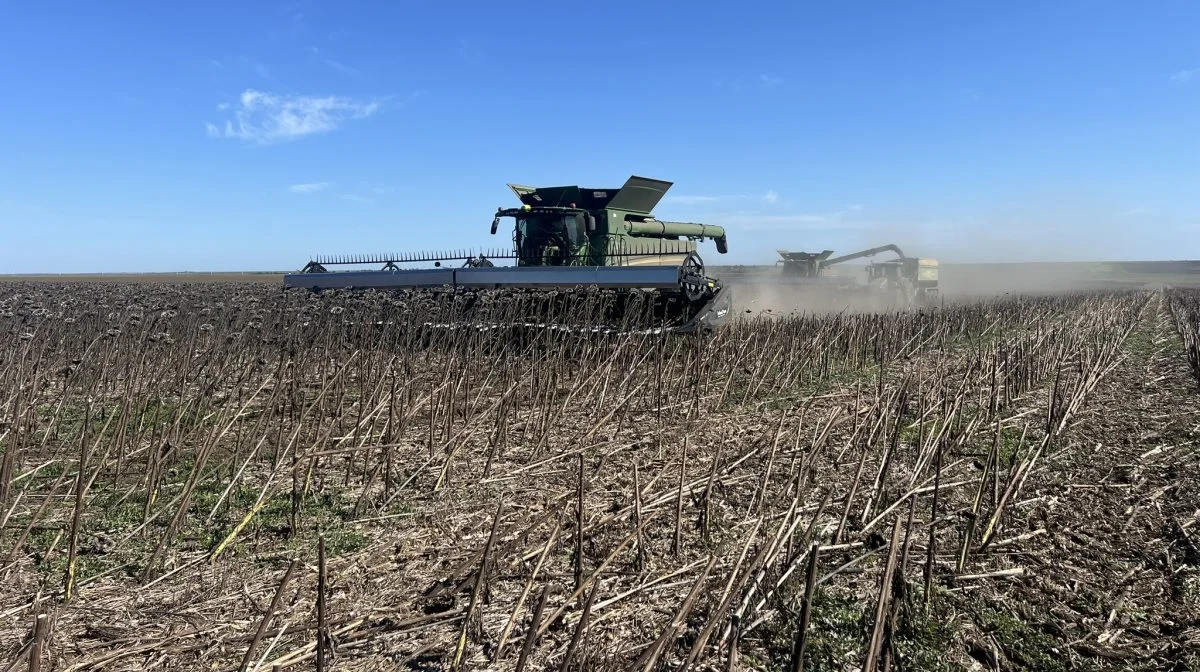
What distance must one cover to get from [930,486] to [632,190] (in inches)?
390

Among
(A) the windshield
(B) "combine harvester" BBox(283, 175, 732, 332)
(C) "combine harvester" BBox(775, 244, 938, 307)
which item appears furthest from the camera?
(C) "combine harvester" BBox(775, 244, 938, 307)

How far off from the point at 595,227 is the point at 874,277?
483 inches

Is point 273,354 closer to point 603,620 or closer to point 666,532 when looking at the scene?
point 666,532

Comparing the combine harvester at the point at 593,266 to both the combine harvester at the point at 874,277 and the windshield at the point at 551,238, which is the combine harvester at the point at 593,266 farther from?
the combine harvester at the point at 874,277

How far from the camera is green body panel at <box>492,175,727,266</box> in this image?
12.2m

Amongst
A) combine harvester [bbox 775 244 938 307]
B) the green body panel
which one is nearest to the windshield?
the green body panel

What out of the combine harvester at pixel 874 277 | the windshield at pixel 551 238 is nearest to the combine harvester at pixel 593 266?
the windshield at pixel 551 238

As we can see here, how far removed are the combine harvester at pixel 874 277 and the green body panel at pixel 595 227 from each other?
238 inches

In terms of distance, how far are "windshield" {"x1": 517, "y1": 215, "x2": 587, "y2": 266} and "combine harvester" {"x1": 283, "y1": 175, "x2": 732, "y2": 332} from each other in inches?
0.6

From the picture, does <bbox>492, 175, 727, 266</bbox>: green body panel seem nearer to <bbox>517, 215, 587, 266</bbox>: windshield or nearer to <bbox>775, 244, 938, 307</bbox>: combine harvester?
<bbox>517, 215, 587, 266</bbox>: windshield

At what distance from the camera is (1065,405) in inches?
229

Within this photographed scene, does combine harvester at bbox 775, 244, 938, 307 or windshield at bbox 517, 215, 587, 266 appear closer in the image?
windshield at bbox 517, 215, 587, 266

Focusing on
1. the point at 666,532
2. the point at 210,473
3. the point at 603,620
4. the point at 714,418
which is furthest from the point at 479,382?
the point at 603,620

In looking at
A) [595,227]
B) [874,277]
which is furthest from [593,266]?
[874,277]
